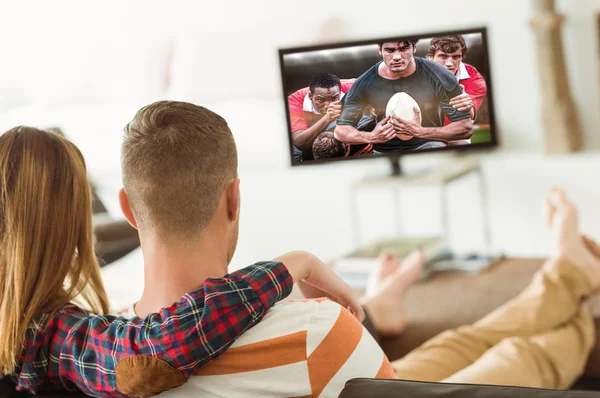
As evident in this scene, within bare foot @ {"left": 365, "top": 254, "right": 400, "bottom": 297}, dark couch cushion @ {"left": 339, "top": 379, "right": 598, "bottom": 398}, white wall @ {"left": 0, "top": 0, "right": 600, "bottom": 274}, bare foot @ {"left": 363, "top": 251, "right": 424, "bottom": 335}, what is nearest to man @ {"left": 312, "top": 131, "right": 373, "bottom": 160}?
dark couch cushion @ {"left": 339, "top": 379, "right": 598, "bottom": 398}

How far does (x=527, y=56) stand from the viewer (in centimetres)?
359

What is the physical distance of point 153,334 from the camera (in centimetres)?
78

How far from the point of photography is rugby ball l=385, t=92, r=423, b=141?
2.85ft

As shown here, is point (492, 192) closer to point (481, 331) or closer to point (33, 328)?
point (481, 331)

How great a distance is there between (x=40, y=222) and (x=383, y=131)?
40 cm

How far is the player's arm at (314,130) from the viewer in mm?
875

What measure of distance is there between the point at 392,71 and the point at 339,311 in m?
0.26

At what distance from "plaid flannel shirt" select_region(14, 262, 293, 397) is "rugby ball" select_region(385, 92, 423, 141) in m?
0.20

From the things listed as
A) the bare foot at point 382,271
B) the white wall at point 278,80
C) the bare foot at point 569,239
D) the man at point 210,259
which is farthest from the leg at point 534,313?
the white wall at point 278,80

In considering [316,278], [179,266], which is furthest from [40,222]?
[316,278]

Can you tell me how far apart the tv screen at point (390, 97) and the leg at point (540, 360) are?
0.57m

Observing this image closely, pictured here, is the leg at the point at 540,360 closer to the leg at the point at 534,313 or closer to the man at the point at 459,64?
the leg at the point at 534,313

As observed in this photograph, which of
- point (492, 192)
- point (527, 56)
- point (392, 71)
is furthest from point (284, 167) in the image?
point (392, 71)

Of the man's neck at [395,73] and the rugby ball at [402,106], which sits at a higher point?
the man's neck at [395,73]
